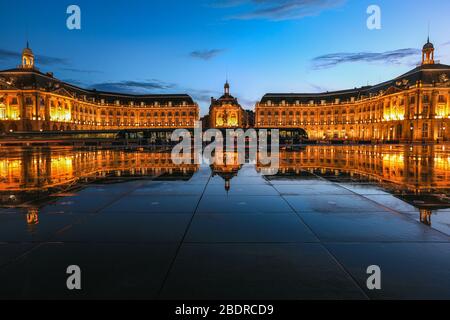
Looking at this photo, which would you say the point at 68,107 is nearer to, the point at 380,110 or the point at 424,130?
the point at 380,110

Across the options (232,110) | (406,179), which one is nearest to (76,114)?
(232,110)

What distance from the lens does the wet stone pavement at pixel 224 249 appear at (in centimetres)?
367

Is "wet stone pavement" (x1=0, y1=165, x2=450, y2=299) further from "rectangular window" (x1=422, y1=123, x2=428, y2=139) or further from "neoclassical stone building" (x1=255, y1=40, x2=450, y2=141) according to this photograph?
"rectangular window" (x1=422, y1=123, x2=428, y2=139)

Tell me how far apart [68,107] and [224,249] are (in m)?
124

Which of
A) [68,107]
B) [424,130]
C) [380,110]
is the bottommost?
[424,130]

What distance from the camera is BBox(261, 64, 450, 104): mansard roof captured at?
9188cm

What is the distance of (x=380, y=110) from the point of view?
114 meters

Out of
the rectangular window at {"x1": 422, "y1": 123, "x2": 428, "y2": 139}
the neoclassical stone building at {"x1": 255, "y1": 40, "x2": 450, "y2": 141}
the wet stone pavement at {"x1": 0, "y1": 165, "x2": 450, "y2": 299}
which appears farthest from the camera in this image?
the rectangular window at {"x1": 422, "y1": 123, "x2": 428, "y2": 139}

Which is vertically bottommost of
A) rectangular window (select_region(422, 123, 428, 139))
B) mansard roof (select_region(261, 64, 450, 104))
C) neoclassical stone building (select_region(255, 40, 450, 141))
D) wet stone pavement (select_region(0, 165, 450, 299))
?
wet stone pavement (select_region(0, 165, 450, 299))

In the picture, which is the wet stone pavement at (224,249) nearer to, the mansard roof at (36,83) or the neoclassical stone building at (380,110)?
the neoclassical stone building at (380,110)

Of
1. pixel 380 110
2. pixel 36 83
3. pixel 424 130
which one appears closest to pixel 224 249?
pixel 424 130

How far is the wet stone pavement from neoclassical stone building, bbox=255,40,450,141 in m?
94.5

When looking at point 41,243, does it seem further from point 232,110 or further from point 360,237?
point 232,110

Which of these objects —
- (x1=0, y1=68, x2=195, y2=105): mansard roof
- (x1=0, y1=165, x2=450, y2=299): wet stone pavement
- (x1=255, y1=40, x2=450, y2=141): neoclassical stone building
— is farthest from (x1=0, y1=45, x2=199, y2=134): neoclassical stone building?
(x1=0, y1=165, x2=450, y2=299): wet stone pavement
